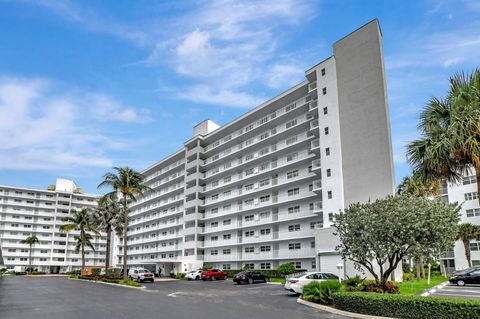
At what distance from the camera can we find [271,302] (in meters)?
22.2

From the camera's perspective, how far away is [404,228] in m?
18.6

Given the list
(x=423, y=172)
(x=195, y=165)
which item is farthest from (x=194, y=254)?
(x=423, y=172)

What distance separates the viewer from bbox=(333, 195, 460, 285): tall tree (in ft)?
61.2

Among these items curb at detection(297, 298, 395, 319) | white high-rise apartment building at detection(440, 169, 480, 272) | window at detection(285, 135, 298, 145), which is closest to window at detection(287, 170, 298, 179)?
window at detection(285, 135, 298, 145)

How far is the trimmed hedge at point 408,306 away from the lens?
13109 mm

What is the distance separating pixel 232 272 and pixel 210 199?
1711 cm

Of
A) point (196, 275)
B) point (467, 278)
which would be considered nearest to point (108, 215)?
point (196, 275)

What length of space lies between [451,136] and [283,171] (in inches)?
1639

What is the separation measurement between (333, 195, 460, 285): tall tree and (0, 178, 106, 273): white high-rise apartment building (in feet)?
333

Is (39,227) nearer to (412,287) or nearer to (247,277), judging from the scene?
(247,277)

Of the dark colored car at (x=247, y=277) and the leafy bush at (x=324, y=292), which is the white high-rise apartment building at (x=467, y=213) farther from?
the leafy bush at (x=324, y=292)

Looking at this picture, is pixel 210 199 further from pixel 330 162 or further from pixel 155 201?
pixel 330 162

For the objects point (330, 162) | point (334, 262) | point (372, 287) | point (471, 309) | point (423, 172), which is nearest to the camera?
point (471, 309)

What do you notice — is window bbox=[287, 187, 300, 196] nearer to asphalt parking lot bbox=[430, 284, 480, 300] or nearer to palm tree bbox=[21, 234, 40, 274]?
asphalt parking lot bbox=[430, 284, 480, 300]
